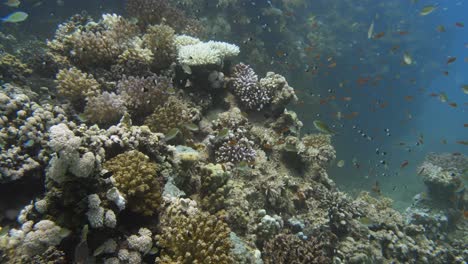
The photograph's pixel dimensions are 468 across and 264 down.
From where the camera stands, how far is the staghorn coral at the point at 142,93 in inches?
263

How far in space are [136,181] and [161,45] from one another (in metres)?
4.82

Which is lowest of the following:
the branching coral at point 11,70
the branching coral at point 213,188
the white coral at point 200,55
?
the branching coral at point 11,70

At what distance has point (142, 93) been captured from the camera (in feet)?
22.1

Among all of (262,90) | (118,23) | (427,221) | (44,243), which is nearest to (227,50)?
(262,90)

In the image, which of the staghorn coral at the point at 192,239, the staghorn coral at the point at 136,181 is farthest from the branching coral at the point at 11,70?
the staghorn coral at the point at 192,239

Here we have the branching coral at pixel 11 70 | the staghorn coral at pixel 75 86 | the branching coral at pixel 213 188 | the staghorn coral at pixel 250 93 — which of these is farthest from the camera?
the staghorn coral at pixel 250 93

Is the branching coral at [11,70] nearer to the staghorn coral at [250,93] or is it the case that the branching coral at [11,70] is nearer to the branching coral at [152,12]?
the branching coral at [152,12]

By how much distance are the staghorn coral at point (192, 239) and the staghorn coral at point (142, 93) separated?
3160 millimetres

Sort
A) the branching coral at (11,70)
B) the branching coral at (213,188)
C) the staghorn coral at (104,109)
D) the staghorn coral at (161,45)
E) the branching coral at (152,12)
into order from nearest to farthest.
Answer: the branching coral at (213,188) → the staghorn coral at (104,109) → the branching coral at (11,70) → the staghorn coral at (161,45) → the branching coral at (152,12)

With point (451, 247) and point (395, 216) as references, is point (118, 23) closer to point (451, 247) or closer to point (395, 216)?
point (395, 216)

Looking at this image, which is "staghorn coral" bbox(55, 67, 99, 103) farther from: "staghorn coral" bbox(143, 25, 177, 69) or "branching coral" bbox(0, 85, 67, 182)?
"staghorn coral" bbox(143, 25, 177, 69)

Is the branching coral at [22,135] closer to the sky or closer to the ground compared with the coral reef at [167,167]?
closer to the ground

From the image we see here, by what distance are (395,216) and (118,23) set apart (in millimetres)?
10132

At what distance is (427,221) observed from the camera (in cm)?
1195
